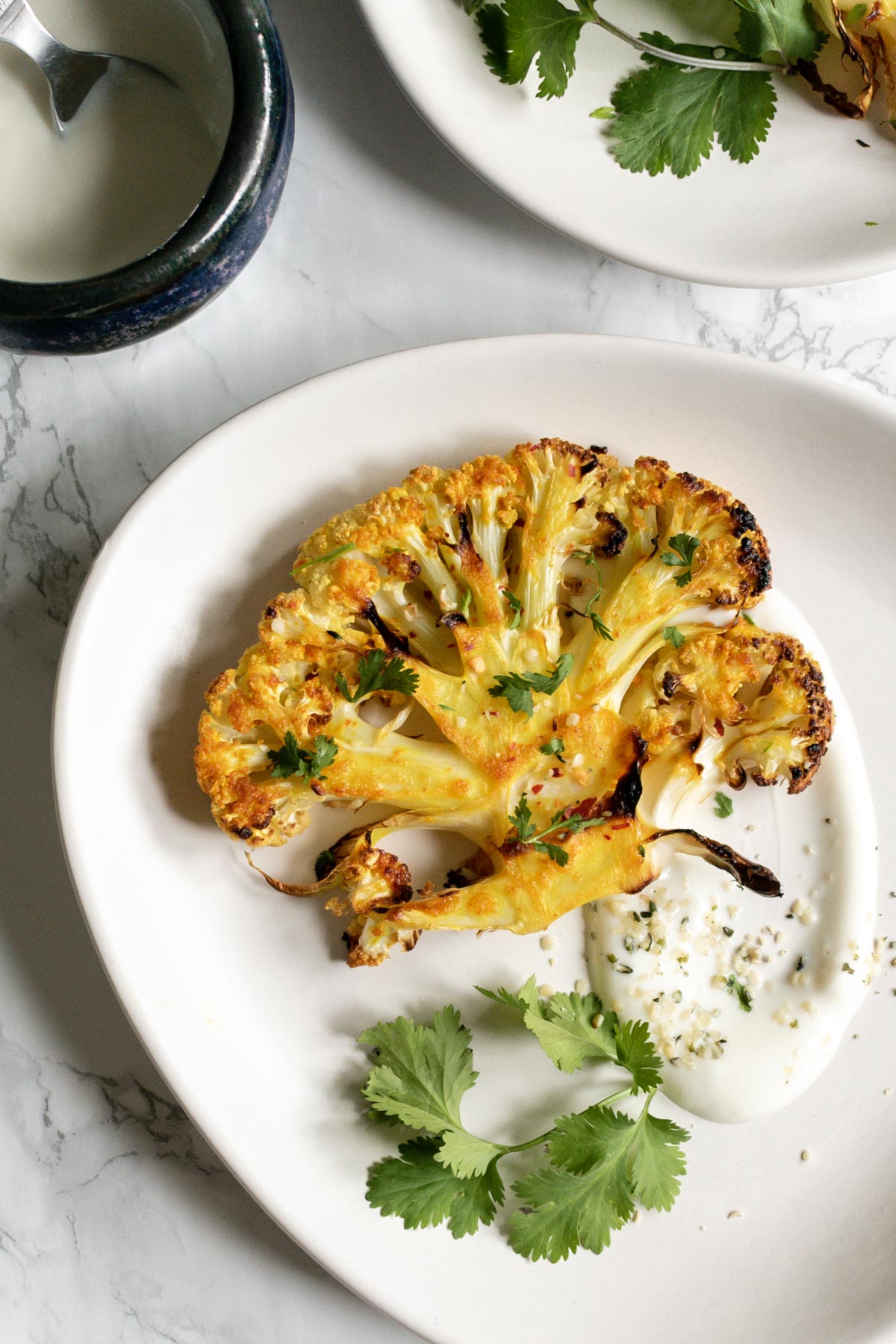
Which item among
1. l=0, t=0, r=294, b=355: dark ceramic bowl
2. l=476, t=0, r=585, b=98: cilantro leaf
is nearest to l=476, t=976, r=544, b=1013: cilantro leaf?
l=0, t=0, r=294, b=355: dark ceramic bowl

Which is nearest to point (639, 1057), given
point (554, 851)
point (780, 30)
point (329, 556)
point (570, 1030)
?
point (570, 1030)

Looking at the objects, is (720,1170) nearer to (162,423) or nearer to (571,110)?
(162,423)

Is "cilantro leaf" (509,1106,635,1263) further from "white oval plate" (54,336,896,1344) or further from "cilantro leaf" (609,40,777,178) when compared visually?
"cilantro leaf" (609,40,777,178)

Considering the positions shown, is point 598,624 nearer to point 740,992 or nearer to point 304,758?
point 304,758

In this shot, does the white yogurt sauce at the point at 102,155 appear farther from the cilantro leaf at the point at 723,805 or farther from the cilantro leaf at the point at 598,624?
the cilantro leaf at the point at 723,805

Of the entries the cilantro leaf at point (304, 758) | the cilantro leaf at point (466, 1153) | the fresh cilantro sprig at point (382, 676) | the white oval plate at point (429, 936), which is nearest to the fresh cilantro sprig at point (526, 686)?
the fresh cilantro sprig at point (382, 676)

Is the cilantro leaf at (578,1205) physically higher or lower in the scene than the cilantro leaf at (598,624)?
lower
